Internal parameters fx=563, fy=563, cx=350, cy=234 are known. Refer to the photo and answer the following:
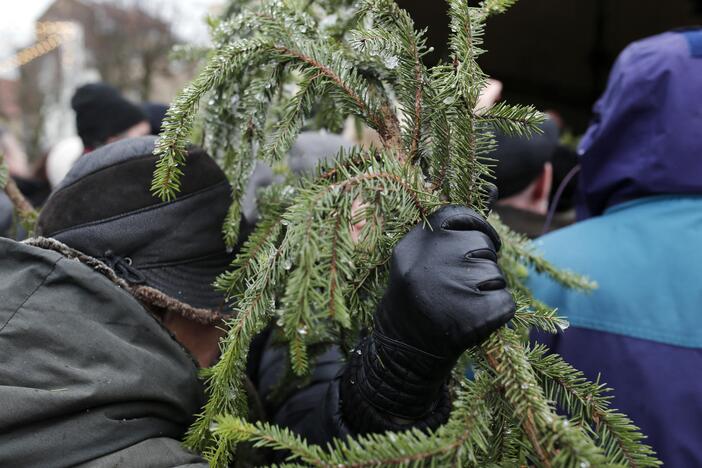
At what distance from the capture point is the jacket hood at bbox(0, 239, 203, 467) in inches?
38.0

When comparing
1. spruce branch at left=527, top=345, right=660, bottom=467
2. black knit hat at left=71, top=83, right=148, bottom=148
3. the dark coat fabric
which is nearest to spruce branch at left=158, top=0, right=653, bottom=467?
spruce branch at left=527, top=345, right=660, bottom=467

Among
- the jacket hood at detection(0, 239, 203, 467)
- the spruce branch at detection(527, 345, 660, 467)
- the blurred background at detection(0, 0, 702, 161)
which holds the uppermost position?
the jacket hood at detection(0, 239, 203, 467)

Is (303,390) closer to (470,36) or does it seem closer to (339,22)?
(339,22)

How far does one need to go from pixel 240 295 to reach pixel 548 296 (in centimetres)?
104

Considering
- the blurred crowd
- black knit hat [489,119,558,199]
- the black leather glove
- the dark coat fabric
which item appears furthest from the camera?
black knit hat [489,119,558,199]

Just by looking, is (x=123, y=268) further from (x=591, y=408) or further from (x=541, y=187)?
(x=541, y=187)

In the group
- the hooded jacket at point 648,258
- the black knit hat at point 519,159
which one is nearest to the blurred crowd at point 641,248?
the hooded jacket at point 648,258

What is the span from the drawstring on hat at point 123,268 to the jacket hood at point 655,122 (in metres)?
1.40

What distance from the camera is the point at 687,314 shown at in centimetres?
149

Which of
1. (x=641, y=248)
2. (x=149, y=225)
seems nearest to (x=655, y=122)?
(x=641, y=248)

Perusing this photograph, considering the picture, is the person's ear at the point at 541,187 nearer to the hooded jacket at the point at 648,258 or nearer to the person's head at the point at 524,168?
the person's head at the point at 524,168

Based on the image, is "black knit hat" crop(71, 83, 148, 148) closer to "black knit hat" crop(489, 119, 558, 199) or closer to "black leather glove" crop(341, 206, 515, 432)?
"black knit hat" crop(489, 119, 558, 199)

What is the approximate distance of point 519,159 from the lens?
243 cm

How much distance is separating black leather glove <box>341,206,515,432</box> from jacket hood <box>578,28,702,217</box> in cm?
93
